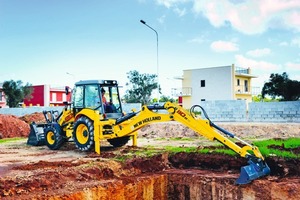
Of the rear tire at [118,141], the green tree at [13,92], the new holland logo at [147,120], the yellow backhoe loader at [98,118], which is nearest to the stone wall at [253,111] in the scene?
the yellow backhoe loader at [98,118]

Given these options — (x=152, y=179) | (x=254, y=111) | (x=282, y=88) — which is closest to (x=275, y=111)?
(x=254, y=111)

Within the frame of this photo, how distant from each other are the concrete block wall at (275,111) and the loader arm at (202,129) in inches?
592

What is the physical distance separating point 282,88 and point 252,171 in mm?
25532

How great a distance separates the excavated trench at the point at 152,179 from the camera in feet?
29.1

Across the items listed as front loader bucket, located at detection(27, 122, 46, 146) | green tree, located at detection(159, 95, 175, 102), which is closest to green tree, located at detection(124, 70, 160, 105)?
green tree, located at detection(159, 95, 175, 102)

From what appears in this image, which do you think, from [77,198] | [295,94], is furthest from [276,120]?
[77,198]

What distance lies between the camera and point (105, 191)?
920 centimetres

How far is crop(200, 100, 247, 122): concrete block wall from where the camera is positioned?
1059 inches

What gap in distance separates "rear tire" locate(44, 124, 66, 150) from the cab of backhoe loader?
113 centimetres

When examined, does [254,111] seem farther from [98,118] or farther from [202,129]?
[202,129]

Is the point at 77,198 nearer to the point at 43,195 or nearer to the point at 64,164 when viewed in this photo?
the point at 43,195

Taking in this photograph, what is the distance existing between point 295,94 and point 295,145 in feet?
68.2

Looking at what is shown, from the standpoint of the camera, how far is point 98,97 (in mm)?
13695

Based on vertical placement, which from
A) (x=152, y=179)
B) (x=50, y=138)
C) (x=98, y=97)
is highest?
(x=98, y=97)
